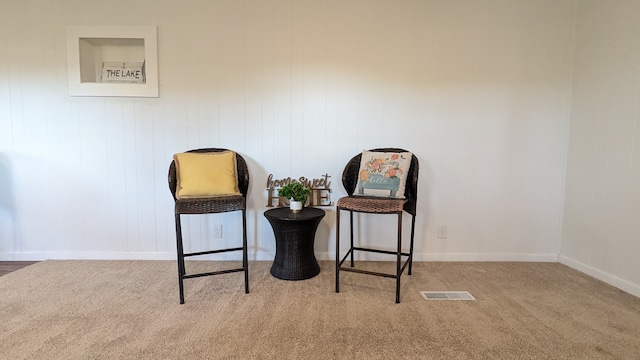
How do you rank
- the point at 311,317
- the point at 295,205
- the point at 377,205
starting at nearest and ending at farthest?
the point at 311,317 → the point at 377,205 → the point at 295,205

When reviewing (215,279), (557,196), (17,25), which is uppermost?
A: (17,25)

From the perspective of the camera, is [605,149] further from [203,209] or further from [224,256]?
[224,256]

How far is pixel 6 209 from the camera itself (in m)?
2.76

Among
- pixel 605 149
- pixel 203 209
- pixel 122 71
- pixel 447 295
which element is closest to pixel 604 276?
pixel 605 149

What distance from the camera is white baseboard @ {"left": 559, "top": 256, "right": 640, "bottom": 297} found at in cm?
214

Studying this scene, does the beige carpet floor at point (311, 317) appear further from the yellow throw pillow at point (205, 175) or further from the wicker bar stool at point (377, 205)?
the yellow throw pillow at point (205, 175)

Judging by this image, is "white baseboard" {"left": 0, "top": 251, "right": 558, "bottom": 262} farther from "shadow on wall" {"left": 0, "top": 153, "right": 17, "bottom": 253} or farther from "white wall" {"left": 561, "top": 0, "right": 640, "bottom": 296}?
"white wall" {"left": 561, "top": 0, "right": 640, "bottom": 296}

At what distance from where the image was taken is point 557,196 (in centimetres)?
277

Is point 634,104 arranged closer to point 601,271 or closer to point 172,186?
point 601,271

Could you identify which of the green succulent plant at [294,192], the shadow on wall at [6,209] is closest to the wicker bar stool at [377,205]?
the green succulent plant at [294,192]

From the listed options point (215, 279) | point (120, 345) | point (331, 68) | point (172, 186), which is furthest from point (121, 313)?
point (331, 68)

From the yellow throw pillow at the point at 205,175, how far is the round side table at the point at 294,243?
38 centimetres

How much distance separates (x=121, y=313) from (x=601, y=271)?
331cm

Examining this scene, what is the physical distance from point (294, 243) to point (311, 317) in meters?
0.65
